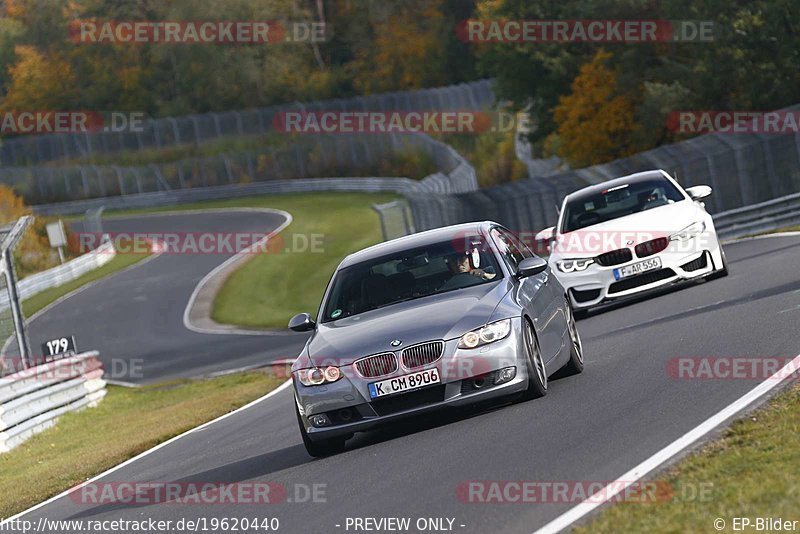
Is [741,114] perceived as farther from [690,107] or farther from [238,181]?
[238,181]

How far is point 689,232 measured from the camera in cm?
1744

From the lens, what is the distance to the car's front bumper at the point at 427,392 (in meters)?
10.1

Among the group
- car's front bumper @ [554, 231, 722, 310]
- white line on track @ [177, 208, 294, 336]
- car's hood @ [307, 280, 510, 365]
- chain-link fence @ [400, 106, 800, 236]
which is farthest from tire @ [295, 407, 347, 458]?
white line on track @ [177, 208, 294, 336]

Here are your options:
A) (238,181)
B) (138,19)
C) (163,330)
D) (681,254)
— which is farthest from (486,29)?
(681,254)

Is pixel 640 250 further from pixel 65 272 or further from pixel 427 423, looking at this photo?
pixel 65 272

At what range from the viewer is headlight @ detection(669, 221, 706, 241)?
17.4m

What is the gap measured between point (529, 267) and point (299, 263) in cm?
4260

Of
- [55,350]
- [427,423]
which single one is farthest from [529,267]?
[55,350]

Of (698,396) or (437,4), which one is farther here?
(437,4)

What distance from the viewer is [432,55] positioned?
104062mm

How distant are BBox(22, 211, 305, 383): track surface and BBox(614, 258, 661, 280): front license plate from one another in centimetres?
1100

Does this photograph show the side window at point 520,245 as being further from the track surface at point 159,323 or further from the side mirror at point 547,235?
the track surface at point 159,323

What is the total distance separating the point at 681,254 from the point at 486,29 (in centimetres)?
6131

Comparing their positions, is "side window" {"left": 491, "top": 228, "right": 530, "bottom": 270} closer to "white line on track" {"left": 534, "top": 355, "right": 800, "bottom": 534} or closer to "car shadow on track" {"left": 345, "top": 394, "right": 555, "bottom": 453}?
"car shadow on track" {"left": 345, "top": 394, "right": 555, "bottom": 453}
